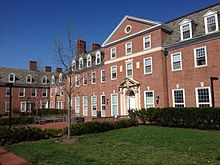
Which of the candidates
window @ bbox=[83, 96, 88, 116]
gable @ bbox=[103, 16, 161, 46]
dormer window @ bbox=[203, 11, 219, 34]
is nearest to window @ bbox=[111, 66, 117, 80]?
gable @ bbox=[103, 16, 161, 46]

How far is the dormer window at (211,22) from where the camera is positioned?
58.5ft

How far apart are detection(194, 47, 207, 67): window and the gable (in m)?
5.11

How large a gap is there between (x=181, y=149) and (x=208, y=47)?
12.1 meters

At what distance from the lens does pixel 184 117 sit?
15992 millimetres

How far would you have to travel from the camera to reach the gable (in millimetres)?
22867

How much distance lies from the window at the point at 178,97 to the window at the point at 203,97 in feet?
4.70

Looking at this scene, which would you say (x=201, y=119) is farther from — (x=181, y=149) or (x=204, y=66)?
(x=181, y=149)

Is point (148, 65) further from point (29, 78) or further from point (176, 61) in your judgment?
point (29, 78)

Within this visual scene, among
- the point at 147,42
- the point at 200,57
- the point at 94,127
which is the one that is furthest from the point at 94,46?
the point at 94,127

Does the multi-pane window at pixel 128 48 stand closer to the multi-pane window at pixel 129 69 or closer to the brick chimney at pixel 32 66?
the multi-pane window at pixel 129 69

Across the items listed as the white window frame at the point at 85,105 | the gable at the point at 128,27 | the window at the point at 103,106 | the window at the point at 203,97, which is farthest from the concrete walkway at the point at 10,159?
the white window frame at the point at 85,105

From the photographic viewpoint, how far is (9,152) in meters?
9.36

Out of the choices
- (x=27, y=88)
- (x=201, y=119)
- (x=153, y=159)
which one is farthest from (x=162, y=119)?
(x=27, y=88)

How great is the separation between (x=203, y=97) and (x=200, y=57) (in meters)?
3.42
